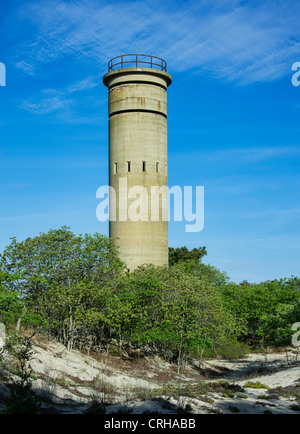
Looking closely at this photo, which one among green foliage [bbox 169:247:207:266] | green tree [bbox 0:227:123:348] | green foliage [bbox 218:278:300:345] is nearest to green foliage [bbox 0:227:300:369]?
green tree [bbox 0:227:123:348]

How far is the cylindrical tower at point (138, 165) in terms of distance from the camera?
4478 cm

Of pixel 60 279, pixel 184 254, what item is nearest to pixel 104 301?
pixel 60 279

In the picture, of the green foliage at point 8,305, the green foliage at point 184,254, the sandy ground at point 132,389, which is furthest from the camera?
the green foliage at point 184,254

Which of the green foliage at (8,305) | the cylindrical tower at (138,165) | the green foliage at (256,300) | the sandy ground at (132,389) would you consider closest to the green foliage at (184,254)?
the green foliage at (256,300)

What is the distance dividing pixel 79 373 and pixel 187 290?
11.6 meters

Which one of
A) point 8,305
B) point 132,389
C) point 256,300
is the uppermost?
point 8,305

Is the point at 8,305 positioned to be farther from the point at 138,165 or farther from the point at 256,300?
the point at 256,300

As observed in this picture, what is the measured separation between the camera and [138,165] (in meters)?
45.4

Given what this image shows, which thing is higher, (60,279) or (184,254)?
(184,254)

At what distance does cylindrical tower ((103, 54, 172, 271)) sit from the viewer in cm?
4478

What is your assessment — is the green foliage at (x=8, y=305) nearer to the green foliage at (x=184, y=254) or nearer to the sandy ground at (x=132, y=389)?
the sandy ground at (x=132, y=389)

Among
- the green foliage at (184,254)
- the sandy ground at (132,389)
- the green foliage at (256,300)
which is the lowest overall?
the sandy ground at (132,389)

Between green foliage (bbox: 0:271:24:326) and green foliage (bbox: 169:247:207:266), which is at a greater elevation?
green foliage (bbox: 169:247:207:266)

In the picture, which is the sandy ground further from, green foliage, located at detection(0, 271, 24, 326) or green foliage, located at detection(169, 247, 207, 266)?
green foliage, located at detection(169, 247, 207, 266)
